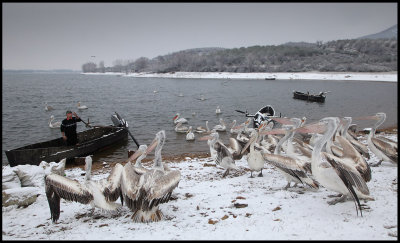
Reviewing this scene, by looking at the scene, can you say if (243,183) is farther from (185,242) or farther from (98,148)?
(98,148)

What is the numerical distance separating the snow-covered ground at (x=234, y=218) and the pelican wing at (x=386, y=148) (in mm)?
577

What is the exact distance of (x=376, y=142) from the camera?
22.6 ft

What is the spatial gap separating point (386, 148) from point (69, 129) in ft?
33.3

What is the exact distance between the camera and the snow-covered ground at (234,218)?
12.6 ft

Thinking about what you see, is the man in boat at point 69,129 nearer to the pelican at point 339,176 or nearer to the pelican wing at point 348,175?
the pelican at point 339,176

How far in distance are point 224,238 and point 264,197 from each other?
182 cm

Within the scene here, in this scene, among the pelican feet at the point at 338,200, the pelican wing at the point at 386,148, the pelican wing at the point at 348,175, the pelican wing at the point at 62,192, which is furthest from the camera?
the pelican wing at the point at 386,148

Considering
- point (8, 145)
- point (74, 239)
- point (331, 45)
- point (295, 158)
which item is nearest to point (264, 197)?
point (295, 158)

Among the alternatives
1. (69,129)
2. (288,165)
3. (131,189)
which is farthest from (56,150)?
(288,165)

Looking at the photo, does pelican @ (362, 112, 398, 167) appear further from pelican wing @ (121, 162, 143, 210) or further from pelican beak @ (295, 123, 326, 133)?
pelican wing @ (121, 162, 143, 210)

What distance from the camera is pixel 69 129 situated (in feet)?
33.9

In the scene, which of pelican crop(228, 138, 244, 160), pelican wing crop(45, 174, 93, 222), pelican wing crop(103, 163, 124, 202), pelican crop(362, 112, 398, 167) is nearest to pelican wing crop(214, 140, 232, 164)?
pelican crop(228, 138, 244, 160)

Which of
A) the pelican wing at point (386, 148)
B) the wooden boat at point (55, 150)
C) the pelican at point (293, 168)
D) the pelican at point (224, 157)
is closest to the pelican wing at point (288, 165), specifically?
the pelican at point (293, 168)

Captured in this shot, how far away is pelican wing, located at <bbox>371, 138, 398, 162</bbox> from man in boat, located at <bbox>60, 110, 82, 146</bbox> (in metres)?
9.52
